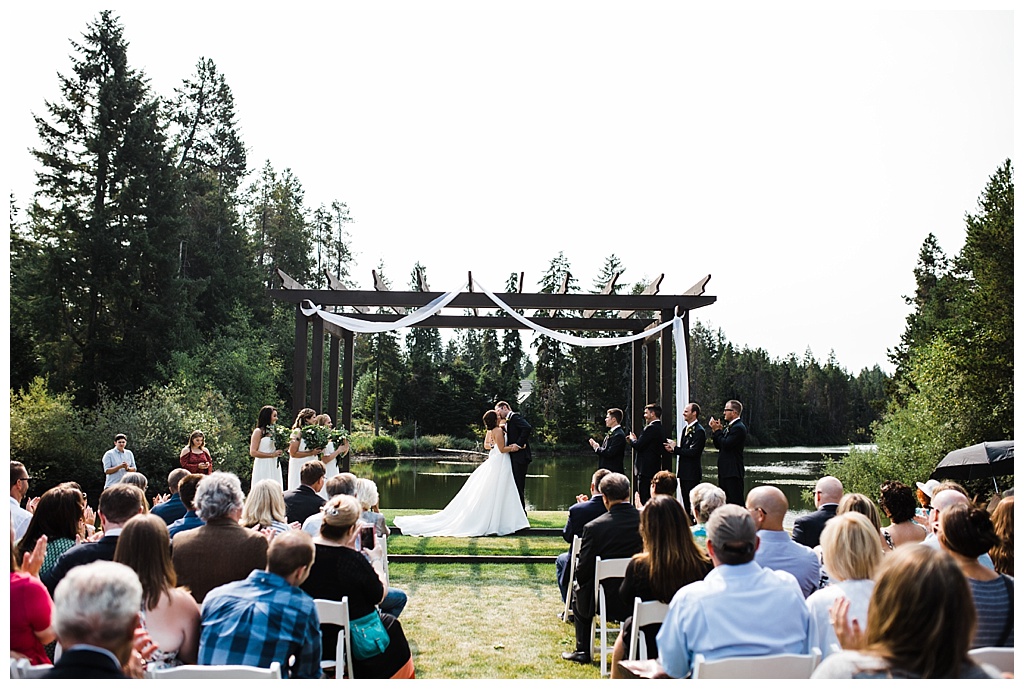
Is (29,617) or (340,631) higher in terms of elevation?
(29,617)

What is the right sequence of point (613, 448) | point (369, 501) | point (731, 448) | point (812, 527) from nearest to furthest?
1. point (812, 527)
2. point (369, 501)
3. point (731, 448)
4. point (613, 448)

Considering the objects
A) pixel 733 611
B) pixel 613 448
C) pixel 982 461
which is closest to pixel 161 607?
pixel 733 611

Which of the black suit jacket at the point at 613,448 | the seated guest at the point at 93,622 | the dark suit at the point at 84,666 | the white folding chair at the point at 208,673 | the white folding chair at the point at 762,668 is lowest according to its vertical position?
the white folding chair at the point at 762,668

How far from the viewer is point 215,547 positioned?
3.82m

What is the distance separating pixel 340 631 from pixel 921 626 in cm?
251

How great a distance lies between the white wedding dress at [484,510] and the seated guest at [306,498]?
160 inches

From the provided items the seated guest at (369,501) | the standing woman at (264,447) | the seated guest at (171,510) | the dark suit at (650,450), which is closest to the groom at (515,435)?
→ the dark suit at (650,450)

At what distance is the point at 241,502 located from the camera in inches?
158

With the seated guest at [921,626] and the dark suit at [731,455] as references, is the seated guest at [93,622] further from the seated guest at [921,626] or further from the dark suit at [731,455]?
the dark suit at [731,455]

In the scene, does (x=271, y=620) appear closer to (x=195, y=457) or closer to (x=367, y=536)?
(x=367, y=536)

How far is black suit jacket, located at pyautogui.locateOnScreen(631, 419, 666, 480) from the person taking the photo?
32.6 ft

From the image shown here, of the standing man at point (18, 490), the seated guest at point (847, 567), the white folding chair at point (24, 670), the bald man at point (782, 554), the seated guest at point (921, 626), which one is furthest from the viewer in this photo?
the standing man at point (18, 490)

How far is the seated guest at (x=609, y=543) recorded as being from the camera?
15.7 ft

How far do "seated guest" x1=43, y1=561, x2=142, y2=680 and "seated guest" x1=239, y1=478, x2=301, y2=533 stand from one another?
2.37 meters
